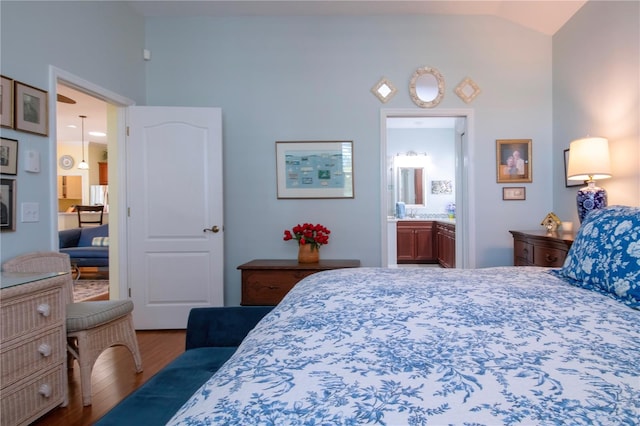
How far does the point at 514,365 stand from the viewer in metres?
0.72

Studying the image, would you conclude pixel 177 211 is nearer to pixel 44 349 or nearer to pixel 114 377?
pixel 114 377

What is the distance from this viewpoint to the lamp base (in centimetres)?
260

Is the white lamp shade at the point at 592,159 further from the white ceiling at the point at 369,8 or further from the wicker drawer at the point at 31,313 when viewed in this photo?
the wicker drawer at the point at 31,313

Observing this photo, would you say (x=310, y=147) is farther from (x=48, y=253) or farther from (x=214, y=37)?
(x=48, y=253)

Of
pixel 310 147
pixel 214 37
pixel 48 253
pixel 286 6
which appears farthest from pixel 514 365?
pixel 214 37

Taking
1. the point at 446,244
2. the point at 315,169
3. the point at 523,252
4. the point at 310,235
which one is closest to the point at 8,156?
the point at 310,235

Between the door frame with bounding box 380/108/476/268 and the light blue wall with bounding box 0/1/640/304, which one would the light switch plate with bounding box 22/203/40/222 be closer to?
the light blue wall with bounding box 0/1/640/304

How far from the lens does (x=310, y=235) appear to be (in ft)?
11.1

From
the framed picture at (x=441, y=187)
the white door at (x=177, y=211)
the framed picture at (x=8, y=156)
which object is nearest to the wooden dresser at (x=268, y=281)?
the white door at (x=177, y=211)

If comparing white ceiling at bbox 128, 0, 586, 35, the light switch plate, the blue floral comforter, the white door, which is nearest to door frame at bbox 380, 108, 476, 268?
white ceiling at bbox 128, 0, 586, 35

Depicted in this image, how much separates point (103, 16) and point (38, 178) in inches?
61.4

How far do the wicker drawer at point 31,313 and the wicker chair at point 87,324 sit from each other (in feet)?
0.55

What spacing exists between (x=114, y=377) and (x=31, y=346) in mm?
752

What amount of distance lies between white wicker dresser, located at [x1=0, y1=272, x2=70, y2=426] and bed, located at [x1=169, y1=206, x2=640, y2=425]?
1386mm
